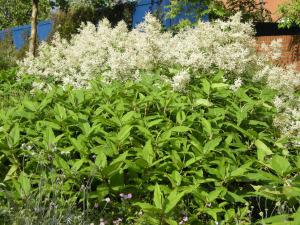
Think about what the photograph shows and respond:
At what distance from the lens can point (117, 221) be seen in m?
3.24

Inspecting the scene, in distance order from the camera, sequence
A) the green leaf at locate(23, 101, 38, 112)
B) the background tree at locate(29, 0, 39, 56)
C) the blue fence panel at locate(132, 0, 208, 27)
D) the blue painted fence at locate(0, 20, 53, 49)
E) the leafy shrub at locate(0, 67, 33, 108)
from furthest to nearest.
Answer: the blue painted fence at locate(0, 20, 53, 49)
the background tree at locate(29, 0, 39, 56)
the blue fence panel at locate(132, 0, 208, 27)
the leafy shrub at locate(0, 67, 33, 108)
the green leaf at locate(23, 101, 38, 112)

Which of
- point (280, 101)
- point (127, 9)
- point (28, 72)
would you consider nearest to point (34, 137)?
point (280, 101)

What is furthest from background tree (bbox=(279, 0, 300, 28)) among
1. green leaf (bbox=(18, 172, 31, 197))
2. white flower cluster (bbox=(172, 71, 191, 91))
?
green leaf (bbox=(18, 172, 31, 197))

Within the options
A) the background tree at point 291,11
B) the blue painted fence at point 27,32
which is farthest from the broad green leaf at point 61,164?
the blue painted fence at point 27,32

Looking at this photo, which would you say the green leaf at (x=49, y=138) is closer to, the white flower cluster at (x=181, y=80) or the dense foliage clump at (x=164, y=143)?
the dense foliage clump at (x=164, y=143)

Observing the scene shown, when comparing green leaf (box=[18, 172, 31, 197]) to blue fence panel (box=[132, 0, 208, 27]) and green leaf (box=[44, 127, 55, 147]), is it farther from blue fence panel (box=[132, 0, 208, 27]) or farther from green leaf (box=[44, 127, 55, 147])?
blue fence panel (box=[132, 0, 208, 27])

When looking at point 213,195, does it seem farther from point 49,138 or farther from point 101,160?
point 49,138

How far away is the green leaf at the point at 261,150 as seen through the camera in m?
3.74

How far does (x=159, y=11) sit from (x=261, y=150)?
36.9ft

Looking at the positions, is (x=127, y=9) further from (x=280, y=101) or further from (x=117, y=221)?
(x=117, y=221)

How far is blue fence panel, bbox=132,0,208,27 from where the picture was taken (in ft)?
44.0

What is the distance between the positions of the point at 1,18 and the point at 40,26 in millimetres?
14165

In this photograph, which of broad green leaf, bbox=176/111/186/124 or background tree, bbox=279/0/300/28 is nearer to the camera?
broad green leaf, bbox=176/111/186/124

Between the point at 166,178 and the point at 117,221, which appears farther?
the point at 166,178
